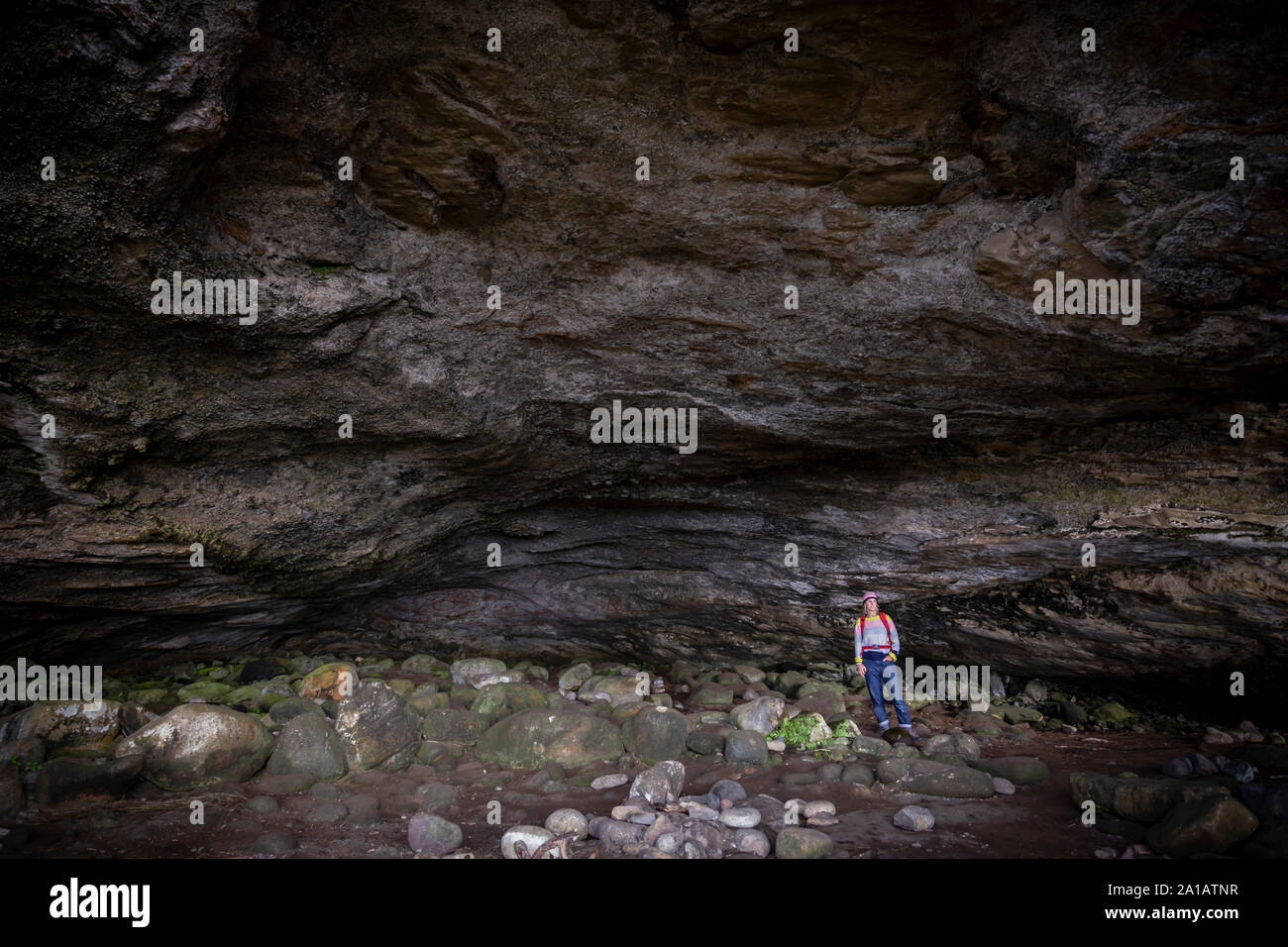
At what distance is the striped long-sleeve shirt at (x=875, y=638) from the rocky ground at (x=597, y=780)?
76 cm

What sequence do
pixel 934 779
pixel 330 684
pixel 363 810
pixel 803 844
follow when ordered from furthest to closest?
pixel 330 684
pixel 934 779
pixel 363 810
pixel 803 844

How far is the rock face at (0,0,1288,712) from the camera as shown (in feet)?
11.7

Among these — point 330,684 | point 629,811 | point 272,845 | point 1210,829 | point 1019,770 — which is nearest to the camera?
point 1210,829

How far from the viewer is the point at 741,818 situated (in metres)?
4.77

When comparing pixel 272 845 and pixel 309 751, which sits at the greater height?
pixel 309 751

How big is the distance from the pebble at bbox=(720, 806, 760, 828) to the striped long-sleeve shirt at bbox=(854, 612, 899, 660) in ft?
8.84

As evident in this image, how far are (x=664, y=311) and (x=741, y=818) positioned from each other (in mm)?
3630

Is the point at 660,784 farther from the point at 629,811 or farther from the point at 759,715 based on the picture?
the point at 759,715

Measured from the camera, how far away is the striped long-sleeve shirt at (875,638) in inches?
274

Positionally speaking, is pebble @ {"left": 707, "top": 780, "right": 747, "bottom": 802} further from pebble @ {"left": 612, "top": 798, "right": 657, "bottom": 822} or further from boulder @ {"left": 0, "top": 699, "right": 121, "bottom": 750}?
boulder @ {"left": 0, "top": 699, "right": 121, "bottom": 750}

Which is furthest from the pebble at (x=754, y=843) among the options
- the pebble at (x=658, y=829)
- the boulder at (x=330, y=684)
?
the boulder at (x=330, y=684)

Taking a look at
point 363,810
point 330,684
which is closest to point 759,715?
point 363,810

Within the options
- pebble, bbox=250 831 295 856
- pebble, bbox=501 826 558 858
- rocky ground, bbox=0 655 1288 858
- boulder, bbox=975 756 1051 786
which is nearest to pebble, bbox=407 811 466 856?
rocky ground, bbox=0 655 1288 858

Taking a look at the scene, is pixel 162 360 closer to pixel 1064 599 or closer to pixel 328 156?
pixel 328 156
